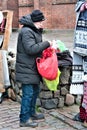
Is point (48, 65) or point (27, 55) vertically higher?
point (27, 55)

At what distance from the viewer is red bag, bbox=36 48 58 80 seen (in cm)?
536

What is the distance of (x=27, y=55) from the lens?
533cm

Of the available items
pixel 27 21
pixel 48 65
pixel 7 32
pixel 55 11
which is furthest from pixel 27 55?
pixel 55 11

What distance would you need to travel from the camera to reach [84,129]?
216 inches

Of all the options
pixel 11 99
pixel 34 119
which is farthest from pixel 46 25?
pixel 34 119

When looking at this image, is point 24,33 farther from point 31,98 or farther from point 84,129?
point 84,129

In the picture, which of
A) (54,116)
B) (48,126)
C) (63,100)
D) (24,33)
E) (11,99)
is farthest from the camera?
(11,99)

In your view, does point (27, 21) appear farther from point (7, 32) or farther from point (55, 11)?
point (55, 11)

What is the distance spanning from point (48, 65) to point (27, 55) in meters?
0.35

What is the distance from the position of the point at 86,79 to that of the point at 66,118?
932 millimetres

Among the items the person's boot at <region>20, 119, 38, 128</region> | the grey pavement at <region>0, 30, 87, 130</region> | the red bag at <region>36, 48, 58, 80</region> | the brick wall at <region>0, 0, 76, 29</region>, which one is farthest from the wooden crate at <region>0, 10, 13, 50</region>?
the brick wall at <region>0, 0, 76, 29</region>

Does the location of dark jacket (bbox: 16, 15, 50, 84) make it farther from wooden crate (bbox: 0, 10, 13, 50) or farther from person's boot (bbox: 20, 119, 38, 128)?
wooden crate (bbox: 0, 10, 13, 50)

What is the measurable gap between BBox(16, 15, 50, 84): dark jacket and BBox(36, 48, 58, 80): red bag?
0.29 ft

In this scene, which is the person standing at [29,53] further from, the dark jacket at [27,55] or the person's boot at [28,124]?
the person's boot at [28,124]
